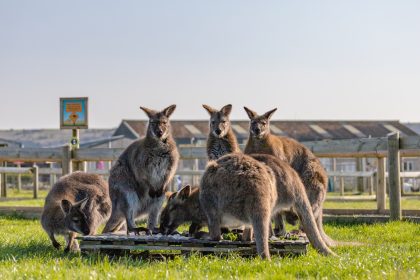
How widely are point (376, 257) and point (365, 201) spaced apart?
12199 mm

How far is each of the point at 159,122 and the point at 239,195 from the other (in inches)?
80.8

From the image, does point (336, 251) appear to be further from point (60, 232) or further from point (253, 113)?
point (60, 232)

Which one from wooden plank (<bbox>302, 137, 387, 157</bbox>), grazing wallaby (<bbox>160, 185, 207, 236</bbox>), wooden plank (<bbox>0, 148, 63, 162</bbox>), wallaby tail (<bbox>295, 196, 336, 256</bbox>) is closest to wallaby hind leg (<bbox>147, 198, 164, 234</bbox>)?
grazing wallaby (<bbox>160, 185, 207, 236</bbox>)

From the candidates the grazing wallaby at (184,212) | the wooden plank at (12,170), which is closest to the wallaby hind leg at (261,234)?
the grazing wallaby at (184,212)

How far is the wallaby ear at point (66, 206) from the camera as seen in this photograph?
745 centimetres

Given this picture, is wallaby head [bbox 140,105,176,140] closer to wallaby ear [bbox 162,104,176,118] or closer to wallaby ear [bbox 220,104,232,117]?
wallaby ear [bbox 162,104,176,118]

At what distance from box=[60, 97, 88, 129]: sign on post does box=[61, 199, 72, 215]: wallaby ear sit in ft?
21.9

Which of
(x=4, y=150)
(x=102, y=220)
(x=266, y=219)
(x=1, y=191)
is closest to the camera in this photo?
(x=266, y=219)

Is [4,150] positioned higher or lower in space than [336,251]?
higher

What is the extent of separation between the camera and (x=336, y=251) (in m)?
6.86

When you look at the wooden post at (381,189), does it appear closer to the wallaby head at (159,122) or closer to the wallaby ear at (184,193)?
the wallaby head at (159,122)

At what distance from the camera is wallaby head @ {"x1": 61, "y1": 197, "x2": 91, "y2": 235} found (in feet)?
24.5

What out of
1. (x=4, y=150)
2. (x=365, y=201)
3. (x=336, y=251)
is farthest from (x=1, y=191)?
(x=336, y=251)

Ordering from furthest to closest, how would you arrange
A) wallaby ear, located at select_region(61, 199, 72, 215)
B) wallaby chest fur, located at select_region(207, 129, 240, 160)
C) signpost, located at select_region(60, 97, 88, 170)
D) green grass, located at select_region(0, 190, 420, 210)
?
green grass, located at select_region(0, 190, 420, 210) < signpost, located at select_region(60, 97, 88, 170) < wallaby chest fur, located at select_region(207, 129, 240, 160) < wallaby ear, located at select_region(61, 199, 72, 215)
